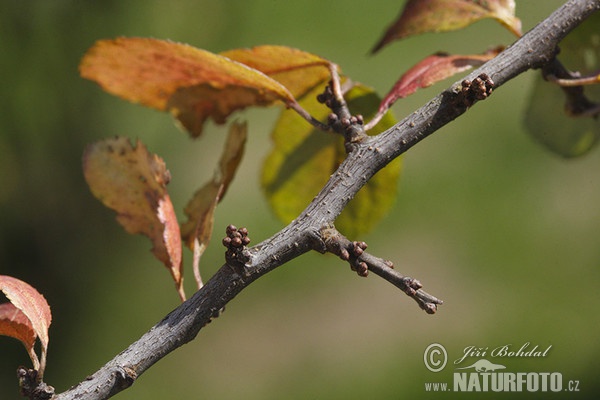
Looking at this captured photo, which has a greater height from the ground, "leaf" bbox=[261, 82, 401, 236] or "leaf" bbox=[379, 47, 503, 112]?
"leaf" bbox=[379, 47, 503, 112]

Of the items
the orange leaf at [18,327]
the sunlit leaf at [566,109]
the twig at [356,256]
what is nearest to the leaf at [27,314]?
the orange leaf at [18,327]

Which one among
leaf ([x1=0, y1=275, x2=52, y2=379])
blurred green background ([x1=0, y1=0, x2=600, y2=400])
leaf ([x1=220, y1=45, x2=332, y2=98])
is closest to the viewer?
leaf ([x1=0, y1=275, x2=52, y2=379])

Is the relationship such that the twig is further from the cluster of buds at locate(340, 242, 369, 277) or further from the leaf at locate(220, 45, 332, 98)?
the leaf at locate(220, 45, 332, 98)

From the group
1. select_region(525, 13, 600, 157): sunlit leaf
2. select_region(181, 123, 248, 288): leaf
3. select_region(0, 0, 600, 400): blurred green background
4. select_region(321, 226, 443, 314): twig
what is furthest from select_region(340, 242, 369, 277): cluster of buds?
select_region(0, 0, 600, 400): blurred green background

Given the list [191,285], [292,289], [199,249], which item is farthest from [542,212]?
[199,249]

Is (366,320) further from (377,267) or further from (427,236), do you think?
(377,267)

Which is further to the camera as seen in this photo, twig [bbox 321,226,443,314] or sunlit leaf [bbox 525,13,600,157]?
sunlit leaf [bbox 525,13,600,157]
